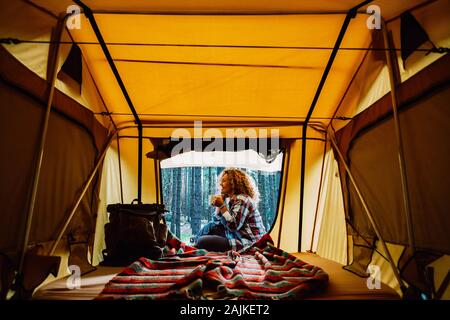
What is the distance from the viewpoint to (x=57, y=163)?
182 cm

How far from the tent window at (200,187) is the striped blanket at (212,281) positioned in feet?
4.97

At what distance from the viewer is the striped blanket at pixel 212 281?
4.54 feet

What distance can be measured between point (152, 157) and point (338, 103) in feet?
6.38

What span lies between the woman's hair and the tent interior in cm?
38

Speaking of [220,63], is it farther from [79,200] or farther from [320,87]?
[79,200]

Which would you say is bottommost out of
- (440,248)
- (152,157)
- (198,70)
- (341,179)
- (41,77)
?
(440,248)

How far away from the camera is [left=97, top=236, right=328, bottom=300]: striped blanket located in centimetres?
138

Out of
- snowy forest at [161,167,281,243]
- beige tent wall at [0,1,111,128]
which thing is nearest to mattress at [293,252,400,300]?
snowy forest at [161,167,281,243]

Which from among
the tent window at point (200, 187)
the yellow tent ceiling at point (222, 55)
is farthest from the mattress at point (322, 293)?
the tent window at point (200, 187)

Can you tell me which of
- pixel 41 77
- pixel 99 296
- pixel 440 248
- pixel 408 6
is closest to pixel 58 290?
pixel 99 296

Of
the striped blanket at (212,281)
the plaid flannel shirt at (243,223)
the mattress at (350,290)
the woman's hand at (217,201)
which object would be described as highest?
the woman's hand at (217,201)

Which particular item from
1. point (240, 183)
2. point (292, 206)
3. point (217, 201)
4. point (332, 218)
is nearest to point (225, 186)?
point (240, 183)

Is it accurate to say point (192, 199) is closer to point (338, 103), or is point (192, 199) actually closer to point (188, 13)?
point (338, 103)

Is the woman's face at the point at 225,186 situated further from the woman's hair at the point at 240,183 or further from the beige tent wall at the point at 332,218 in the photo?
the beige tent wall at the point at 332,218
